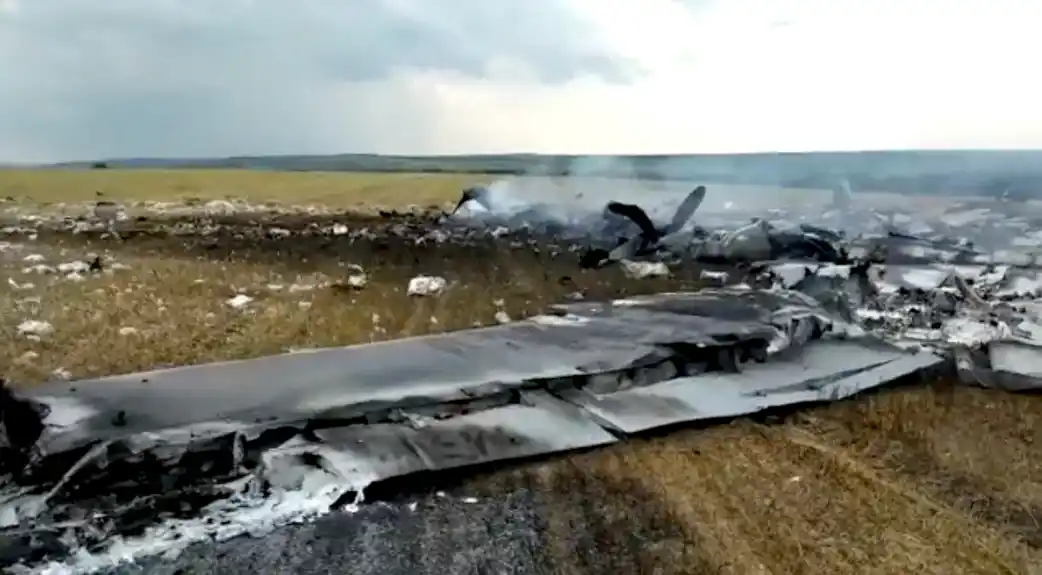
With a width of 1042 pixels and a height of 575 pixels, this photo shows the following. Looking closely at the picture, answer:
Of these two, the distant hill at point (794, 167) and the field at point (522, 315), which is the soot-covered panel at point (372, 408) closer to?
the field at point (522, 315)

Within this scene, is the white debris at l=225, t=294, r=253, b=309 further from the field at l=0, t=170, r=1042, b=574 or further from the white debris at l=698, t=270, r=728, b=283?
the white debris at l=698, t=270, r=728, b=283

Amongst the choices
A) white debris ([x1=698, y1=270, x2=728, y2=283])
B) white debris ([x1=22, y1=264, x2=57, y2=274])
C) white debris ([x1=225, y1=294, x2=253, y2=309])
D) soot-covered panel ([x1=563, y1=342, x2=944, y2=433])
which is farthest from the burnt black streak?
white debris ([x1=698, y1=270, x2=728, y2=283])

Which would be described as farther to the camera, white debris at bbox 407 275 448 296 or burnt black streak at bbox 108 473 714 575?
white debris at bbox 407 275 448 296

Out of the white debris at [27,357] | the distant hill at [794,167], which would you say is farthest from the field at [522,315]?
the distant hill at [794,167]

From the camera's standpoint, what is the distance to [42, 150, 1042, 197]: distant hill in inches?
78.5

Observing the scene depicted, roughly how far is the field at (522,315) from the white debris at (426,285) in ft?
0.08

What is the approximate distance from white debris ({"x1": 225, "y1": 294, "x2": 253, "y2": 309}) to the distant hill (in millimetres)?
286

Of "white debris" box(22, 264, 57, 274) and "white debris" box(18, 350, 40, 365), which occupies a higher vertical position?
"white debris" box(22, 264, 57, 274)

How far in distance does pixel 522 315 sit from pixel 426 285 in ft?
0.79

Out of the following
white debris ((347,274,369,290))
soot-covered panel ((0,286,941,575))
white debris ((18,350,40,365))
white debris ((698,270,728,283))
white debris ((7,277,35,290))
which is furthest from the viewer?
white debris ((698,270,728,283))

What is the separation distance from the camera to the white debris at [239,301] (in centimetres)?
176

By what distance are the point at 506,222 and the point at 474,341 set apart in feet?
2.83

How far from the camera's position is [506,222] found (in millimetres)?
2535

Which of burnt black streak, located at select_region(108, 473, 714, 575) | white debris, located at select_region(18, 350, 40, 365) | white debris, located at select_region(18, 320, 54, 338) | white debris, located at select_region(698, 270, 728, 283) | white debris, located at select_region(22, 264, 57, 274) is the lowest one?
burnt black streak, located at select_region(108, 473, 714, 575)
